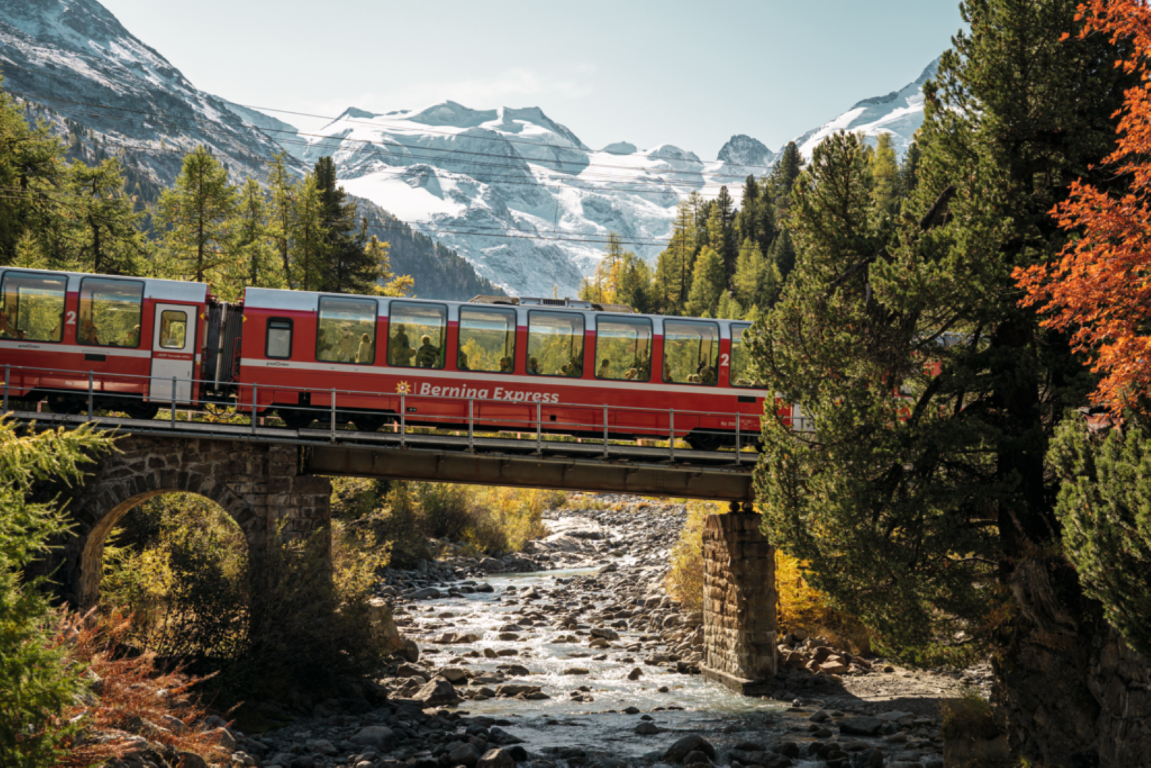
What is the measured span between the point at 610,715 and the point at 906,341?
9.62 m

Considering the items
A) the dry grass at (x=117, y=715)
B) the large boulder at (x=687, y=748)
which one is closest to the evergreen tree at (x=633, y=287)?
the large boulder at (x=687, y=748)

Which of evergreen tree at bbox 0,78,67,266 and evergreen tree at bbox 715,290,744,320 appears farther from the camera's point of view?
evergreen tree at bbox 715,290,744,320

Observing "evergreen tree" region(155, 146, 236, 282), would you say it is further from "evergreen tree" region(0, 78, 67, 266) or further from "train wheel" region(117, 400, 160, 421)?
"train wheel" region(117, 400, 160, 421)

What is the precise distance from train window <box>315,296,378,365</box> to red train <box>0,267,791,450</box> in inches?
1.2

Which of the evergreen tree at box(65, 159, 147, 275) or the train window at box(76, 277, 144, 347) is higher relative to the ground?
the evergreen tree at box(65, 159, 147, 275)

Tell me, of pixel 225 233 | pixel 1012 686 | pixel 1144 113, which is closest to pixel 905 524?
pixel 1012 686

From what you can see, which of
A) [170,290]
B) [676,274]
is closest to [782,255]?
[676,274]

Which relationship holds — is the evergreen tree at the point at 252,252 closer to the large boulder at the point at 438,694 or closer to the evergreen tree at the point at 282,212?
the evergreen tree at the point at 282,212

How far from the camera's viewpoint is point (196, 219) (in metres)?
34.4

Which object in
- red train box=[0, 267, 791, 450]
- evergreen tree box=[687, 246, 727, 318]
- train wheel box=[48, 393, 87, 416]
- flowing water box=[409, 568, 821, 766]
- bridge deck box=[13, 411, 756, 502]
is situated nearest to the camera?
flowing water box=[409, 568, 821, 766]

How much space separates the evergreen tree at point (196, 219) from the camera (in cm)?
3362

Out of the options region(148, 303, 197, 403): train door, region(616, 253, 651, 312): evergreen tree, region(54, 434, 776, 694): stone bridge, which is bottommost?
region(54, 434, 776, 694): stone bridge

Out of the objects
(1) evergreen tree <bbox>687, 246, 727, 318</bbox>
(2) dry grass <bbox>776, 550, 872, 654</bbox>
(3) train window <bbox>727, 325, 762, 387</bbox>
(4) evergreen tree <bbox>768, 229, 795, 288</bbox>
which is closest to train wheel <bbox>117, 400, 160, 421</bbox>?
(3) train window <bbox>727, 325, 762, 387</bbox>

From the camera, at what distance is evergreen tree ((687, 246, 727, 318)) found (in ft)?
282
